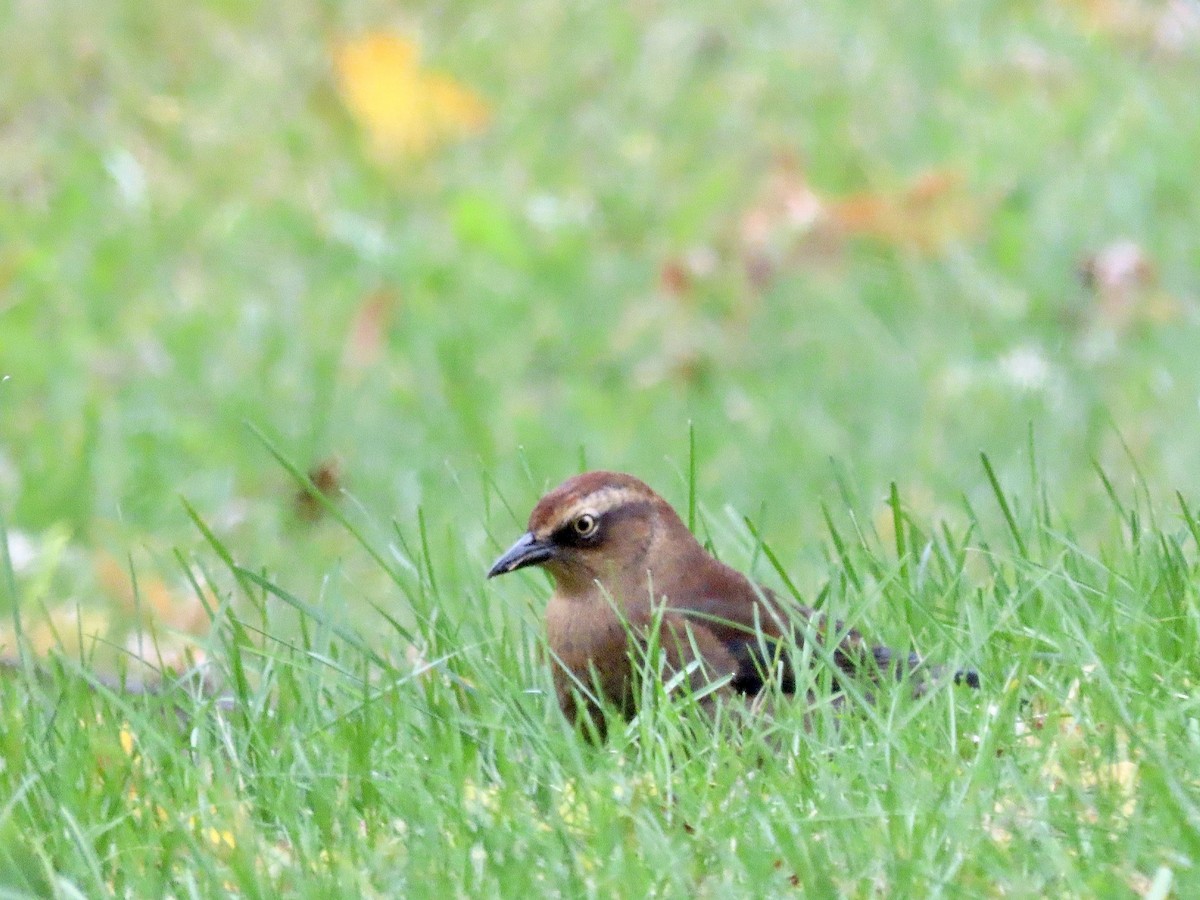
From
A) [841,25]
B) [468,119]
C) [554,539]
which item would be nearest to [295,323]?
[468,119]

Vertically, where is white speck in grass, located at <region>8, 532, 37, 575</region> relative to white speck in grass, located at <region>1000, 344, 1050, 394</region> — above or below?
above

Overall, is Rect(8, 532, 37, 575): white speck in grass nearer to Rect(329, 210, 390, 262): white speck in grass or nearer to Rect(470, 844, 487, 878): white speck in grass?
Rect(329, 210, 390, 262): white speck in grass

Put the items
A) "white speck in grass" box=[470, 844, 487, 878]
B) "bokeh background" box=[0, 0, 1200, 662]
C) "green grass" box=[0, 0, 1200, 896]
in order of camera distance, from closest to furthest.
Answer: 1. "white speck in grass" box=[470, 844, 487, 878]
2. "green grass" box=[0, 0, 1200, 896]
3. "bokeh background" box=[0, 0, 1200, 662]

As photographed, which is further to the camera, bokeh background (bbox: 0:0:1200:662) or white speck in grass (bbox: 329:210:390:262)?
white speck in grass (bbox: 329:210:390:262)

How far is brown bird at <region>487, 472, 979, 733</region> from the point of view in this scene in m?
4.36

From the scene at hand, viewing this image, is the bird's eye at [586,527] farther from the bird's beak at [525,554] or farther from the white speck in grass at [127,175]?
the white speck in grass at [127,175]

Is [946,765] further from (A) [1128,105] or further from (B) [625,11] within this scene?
(B) [625,11]

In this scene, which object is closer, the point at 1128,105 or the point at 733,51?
the point at 1128,105

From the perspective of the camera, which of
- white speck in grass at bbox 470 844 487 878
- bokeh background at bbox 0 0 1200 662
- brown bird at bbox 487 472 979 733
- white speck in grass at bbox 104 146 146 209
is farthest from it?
white speck in grass at bbox 104 146 146 209

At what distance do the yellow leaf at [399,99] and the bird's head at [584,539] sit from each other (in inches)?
216

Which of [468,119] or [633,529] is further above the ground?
[468,119]

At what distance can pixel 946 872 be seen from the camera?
3.13 meters

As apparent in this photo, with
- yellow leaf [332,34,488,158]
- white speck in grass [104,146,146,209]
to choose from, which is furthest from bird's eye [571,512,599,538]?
yellow leaf [332,34,488,158]

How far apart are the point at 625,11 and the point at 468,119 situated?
3.52 feet
